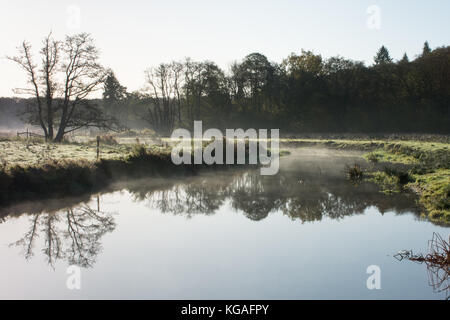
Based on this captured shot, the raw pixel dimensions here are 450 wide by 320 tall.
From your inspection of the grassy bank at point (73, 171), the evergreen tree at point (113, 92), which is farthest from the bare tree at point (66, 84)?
the evergreen tree at point (113, 92)

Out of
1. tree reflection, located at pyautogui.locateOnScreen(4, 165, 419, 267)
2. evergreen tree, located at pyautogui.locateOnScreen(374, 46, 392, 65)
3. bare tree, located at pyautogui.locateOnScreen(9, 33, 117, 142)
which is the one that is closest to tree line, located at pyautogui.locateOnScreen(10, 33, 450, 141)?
bare tree, located at pyautogui.locateOnScreen(9, 33, 117, 142)

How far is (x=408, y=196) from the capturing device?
15.2 meters

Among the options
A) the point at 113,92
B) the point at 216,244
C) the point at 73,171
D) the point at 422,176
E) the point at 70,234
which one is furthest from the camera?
the point at 113,92

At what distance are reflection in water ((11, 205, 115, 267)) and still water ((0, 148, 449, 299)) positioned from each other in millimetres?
32

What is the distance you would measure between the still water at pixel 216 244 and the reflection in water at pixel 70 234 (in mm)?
32

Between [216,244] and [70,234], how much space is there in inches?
174

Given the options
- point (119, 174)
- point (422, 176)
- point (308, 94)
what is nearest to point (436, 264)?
point (422, 176)

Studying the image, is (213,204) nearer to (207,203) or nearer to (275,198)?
(207,203)

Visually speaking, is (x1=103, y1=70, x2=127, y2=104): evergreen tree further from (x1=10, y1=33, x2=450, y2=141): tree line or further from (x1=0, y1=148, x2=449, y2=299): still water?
(x1=0, y1=148, x2=449, y2=299): still water

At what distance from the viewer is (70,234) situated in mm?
10984

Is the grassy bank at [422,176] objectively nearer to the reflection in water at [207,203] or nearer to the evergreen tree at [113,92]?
the reflection in water at [207,203]

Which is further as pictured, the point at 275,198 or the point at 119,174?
the point at 119,174

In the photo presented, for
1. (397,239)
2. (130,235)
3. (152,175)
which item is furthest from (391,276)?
(152,175)

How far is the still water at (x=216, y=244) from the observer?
716 centimetres
